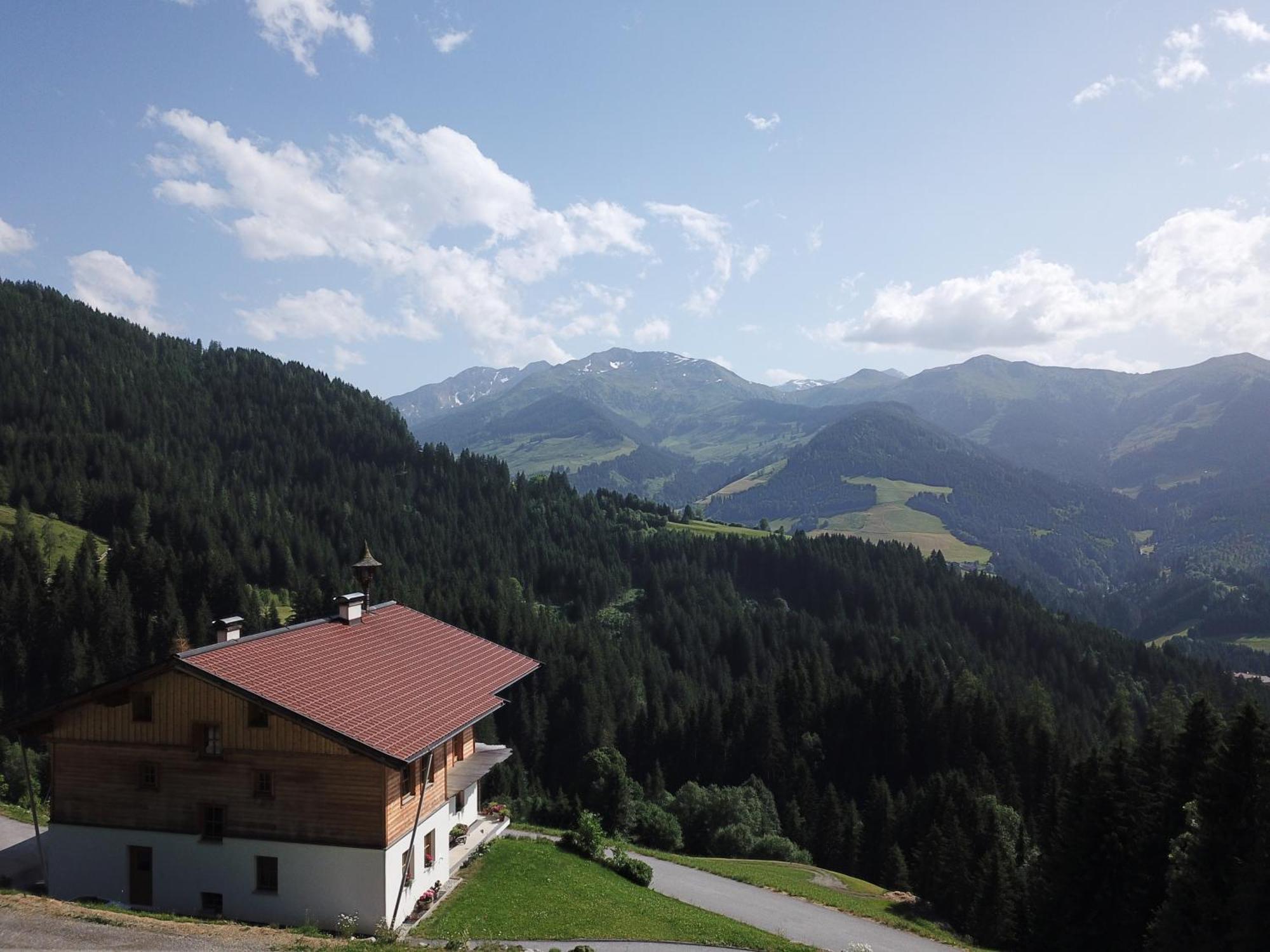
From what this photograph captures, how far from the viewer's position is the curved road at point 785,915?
35719 millimetres

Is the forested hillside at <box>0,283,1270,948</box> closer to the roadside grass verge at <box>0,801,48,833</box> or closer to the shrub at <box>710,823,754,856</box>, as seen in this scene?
the shrub at <box>710,823,754,856</box>

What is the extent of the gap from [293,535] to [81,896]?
467 ft

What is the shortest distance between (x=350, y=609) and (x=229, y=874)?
1170cm

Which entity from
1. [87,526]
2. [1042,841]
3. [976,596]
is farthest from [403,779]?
[976,596]

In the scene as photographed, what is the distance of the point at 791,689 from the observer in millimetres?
105750

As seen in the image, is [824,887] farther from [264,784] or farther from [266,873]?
[264,784]

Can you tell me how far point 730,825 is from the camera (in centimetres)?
6184

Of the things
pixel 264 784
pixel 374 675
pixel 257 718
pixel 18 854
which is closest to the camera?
pixel 264 784

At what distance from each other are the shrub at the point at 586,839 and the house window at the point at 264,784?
16390mm

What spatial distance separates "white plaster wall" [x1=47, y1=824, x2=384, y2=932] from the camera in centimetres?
2892

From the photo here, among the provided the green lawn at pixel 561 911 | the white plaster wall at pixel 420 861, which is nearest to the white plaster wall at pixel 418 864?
the white plaster wall at pixel 420 861

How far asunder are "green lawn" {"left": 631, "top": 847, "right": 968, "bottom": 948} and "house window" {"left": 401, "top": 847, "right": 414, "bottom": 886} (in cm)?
1957

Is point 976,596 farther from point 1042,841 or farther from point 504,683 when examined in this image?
point 504,683

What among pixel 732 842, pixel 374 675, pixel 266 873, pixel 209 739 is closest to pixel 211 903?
pixel 266 873
